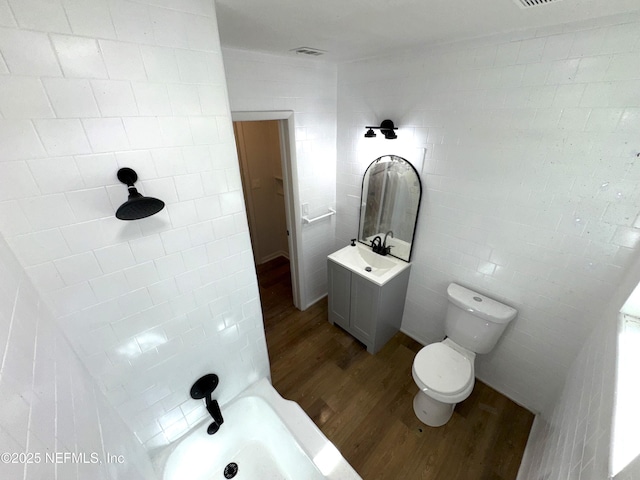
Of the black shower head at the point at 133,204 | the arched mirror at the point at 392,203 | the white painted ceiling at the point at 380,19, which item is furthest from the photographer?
the arched mirror at the point at 392,203

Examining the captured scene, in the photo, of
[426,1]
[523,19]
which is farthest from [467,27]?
[426,1]

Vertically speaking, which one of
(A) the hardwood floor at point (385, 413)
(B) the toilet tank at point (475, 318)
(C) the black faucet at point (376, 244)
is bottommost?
(A) the hardwood floor at point (385, 413)

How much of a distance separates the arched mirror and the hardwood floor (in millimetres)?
985

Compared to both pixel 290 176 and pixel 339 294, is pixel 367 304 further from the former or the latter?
pixel 290 176

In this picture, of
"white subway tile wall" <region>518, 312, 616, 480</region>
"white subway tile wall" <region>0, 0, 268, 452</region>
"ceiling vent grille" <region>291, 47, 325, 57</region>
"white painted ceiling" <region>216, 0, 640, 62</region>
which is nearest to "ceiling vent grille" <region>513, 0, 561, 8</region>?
"white painted ceiling" <region>216, 0, 640, 62</region>

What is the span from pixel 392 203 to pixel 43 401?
214cm

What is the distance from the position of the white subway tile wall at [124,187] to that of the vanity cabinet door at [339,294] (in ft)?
3.20

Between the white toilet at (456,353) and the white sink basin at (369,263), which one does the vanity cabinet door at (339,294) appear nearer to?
the white sink basin at (369,263)

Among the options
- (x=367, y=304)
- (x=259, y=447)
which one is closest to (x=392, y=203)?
(x=367, y=304)

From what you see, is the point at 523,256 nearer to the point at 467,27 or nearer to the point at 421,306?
the point at 421,306

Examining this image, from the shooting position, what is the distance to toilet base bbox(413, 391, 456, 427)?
1762mm

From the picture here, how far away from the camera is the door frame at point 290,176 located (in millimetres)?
1915

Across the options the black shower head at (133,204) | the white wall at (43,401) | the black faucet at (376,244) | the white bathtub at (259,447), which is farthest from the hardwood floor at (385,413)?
the black shower head at (133,204)

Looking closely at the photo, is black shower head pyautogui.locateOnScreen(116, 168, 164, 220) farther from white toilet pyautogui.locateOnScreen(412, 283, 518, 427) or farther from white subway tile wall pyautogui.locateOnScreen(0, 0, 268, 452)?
white toilet pyautogui.locateOnScreen(412, 283, 518, 427)
